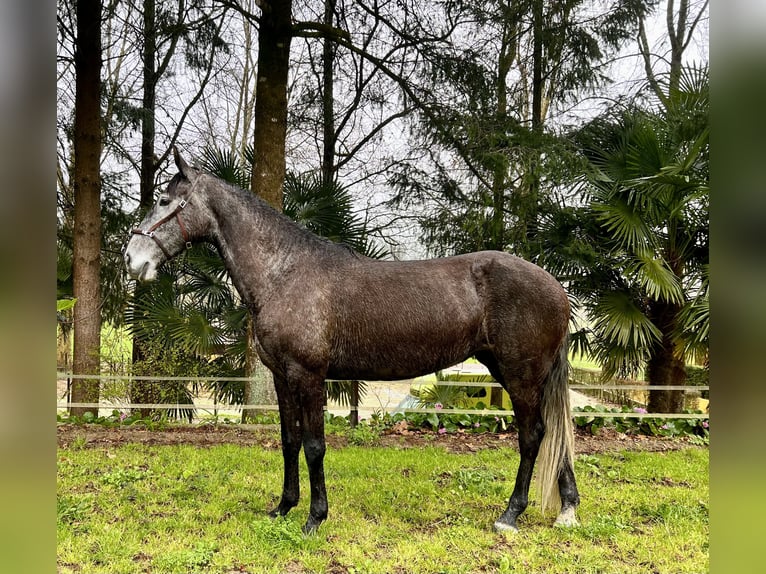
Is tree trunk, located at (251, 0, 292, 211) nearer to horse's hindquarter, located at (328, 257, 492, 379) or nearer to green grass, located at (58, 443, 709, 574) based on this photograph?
horse's hindquarter, located at (328, 257, 492, 379)

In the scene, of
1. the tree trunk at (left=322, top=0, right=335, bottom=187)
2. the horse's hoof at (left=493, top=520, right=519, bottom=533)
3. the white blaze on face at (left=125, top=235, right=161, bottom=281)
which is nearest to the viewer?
the white blaze on face at (left=125, top=235, right=161, bottom=281)

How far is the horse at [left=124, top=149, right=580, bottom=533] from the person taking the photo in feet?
10.5

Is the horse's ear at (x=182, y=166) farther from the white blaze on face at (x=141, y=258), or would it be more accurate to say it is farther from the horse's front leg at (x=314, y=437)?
the horse's front leg at (x=314, y=437)

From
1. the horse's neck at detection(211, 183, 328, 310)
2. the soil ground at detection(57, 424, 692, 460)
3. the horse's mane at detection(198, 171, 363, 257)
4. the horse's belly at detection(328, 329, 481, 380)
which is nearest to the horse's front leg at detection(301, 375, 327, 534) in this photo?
the horse's belly at detection(328, 329, 481, 380)

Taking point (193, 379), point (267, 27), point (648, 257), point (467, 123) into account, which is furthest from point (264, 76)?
point (648, 257)

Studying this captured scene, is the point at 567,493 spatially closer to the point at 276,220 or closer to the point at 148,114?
the point at 276,220

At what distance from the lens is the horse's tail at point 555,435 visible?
3432mm

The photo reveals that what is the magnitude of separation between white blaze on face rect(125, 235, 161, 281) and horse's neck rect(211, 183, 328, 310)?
0.42m

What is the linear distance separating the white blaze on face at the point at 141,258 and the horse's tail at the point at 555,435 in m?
2.75

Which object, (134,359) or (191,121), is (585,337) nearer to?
(134,359)

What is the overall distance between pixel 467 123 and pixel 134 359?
568 cm

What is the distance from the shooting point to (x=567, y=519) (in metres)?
3.38

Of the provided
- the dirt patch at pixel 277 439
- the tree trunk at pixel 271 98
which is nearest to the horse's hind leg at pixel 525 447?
the dirt patch at pixel 277 439

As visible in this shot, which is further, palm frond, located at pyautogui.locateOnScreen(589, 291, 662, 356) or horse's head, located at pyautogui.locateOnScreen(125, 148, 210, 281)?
palm frond, located at pyautogui.locateOnScreen(589, 291, 662, 356)
